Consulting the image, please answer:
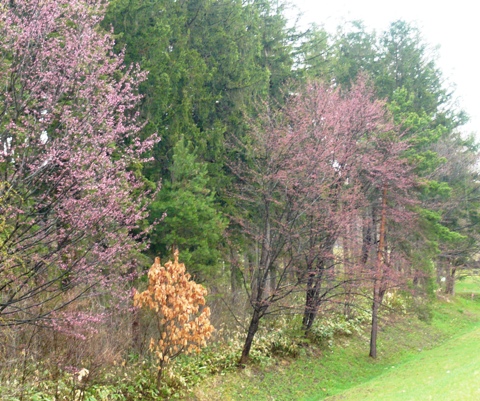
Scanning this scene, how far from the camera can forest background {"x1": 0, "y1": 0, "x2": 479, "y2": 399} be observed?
21.0ft

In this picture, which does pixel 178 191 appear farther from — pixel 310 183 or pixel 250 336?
pixel 250 336

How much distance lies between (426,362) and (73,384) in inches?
501

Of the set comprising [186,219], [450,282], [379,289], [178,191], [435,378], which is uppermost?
[178,191]

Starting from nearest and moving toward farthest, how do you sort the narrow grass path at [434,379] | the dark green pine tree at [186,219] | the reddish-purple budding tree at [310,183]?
the narrow grass path at [434,379] → the dark green pine tree at [186,219] → the reddish-purple budding tree at [310,183]

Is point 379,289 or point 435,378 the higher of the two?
point 379,289

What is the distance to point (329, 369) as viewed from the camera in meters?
14.9

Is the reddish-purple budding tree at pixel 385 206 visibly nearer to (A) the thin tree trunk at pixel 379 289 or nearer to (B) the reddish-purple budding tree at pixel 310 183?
(A) the thin tree trunk at pixel 379 289

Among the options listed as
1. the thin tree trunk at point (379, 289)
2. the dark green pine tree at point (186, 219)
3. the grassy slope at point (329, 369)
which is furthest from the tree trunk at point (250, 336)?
the thin tree trunk at point (379, 289)

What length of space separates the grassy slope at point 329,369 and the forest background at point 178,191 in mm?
745

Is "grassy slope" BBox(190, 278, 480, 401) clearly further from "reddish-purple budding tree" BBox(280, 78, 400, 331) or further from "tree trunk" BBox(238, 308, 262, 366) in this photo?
"reddish-purple budding tree" BBox(280, 78, 400, 331)

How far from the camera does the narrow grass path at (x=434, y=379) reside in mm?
8836

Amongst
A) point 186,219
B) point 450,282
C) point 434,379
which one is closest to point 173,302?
point 186,219

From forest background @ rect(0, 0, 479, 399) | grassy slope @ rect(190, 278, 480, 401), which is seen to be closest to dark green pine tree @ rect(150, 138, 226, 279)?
forest background @ rect(0, 0, 479, 399)

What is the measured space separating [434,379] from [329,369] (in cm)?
371
